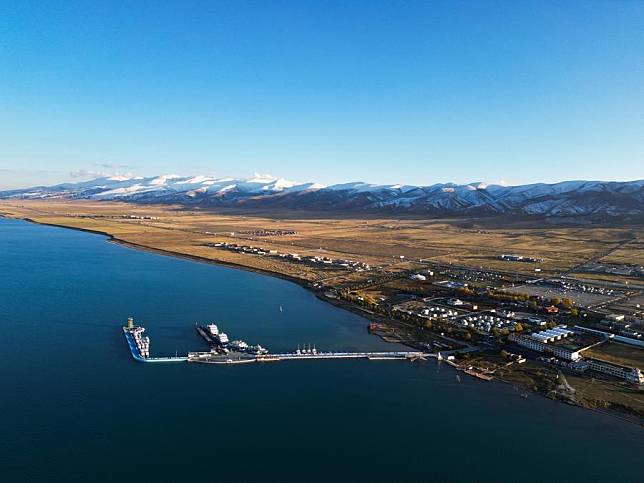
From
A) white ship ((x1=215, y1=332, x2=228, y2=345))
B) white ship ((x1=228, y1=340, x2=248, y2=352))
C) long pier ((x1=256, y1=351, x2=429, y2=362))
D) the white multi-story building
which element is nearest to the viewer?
the white multi-story building

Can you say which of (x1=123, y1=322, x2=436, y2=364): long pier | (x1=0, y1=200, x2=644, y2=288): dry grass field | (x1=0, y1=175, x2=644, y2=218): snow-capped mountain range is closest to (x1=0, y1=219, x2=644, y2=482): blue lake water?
(x1=123, y1=322, x2=436, y2=364): long pier

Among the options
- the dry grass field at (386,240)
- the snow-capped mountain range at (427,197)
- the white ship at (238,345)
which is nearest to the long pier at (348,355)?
the white ship at (238,345)

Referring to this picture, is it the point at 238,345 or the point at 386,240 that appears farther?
the point at 386,240

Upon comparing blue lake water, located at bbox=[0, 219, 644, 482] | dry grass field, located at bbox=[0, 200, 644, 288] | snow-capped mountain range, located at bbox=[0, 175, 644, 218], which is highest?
snow-capped mountain range, located at bbox=[0, 175, 644, 218]

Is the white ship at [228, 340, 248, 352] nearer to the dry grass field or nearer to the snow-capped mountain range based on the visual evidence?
the dry grass field

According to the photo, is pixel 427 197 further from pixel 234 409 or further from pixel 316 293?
pixel 234 409

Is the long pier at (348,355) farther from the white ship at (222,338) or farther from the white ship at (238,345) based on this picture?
the white ship at (222,338)

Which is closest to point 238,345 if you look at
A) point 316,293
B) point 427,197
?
point 316,293

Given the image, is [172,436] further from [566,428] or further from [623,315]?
[623,315]
